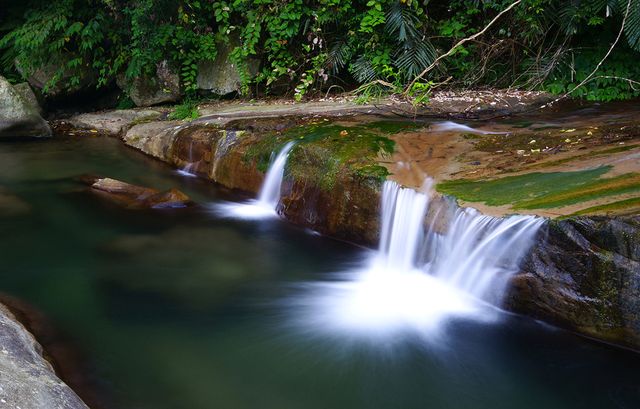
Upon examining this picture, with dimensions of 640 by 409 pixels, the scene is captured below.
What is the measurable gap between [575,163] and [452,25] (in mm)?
4429

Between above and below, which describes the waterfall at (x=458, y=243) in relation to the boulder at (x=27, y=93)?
below

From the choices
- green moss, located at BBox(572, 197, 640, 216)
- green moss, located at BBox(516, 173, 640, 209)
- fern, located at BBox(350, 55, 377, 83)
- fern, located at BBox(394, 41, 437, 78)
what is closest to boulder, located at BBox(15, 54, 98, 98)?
fern, located at BBox(350, 55, 377, 83)

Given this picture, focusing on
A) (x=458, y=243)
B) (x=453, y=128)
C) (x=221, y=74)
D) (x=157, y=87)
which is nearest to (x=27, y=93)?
(x=157, y=87)

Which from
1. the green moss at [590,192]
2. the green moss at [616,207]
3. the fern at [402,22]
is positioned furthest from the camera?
the fern at [402,22]

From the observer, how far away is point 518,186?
4562mm

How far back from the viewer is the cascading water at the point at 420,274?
4199 millimetres

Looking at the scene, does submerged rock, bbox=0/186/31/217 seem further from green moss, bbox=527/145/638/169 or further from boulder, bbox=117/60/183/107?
green moss, bbox=527/145/638/169

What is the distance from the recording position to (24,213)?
6.46 m

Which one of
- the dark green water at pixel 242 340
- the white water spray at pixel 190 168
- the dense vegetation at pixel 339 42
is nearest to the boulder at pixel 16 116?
the dense vegetation at pixel 339 42

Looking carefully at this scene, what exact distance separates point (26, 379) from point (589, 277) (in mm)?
3303

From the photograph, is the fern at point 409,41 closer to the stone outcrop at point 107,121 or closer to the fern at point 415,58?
the fern at point 415,58

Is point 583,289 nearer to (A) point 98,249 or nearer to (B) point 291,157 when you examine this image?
(B) point 291,157

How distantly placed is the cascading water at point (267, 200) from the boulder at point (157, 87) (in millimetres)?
4508

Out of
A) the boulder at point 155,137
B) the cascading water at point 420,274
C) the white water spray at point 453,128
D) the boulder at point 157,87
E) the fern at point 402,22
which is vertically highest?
the fern at point 402,22
